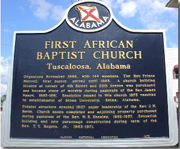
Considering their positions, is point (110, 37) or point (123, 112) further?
point (110, 37)

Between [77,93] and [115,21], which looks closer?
[77,93]

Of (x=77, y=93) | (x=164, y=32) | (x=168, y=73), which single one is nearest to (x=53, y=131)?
(x=77, y=93)

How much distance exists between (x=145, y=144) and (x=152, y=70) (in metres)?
1.65

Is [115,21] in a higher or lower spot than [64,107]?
higher

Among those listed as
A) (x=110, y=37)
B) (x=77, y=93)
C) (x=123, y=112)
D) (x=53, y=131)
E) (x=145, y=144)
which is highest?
(x=110, y=37)

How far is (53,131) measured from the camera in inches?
130

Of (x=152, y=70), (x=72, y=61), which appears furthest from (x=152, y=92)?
(x=72, y=61)

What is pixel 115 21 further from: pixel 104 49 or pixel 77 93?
pixel 77 93

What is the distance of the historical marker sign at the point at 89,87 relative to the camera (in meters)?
3.28

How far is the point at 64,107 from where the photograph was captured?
10.9 feet

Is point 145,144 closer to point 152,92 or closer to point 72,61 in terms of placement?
point 152,92

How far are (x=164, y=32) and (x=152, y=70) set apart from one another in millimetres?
1000

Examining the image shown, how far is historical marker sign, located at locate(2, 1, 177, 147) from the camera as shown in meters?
3.28

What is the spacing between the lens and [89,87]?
11.1 feet
